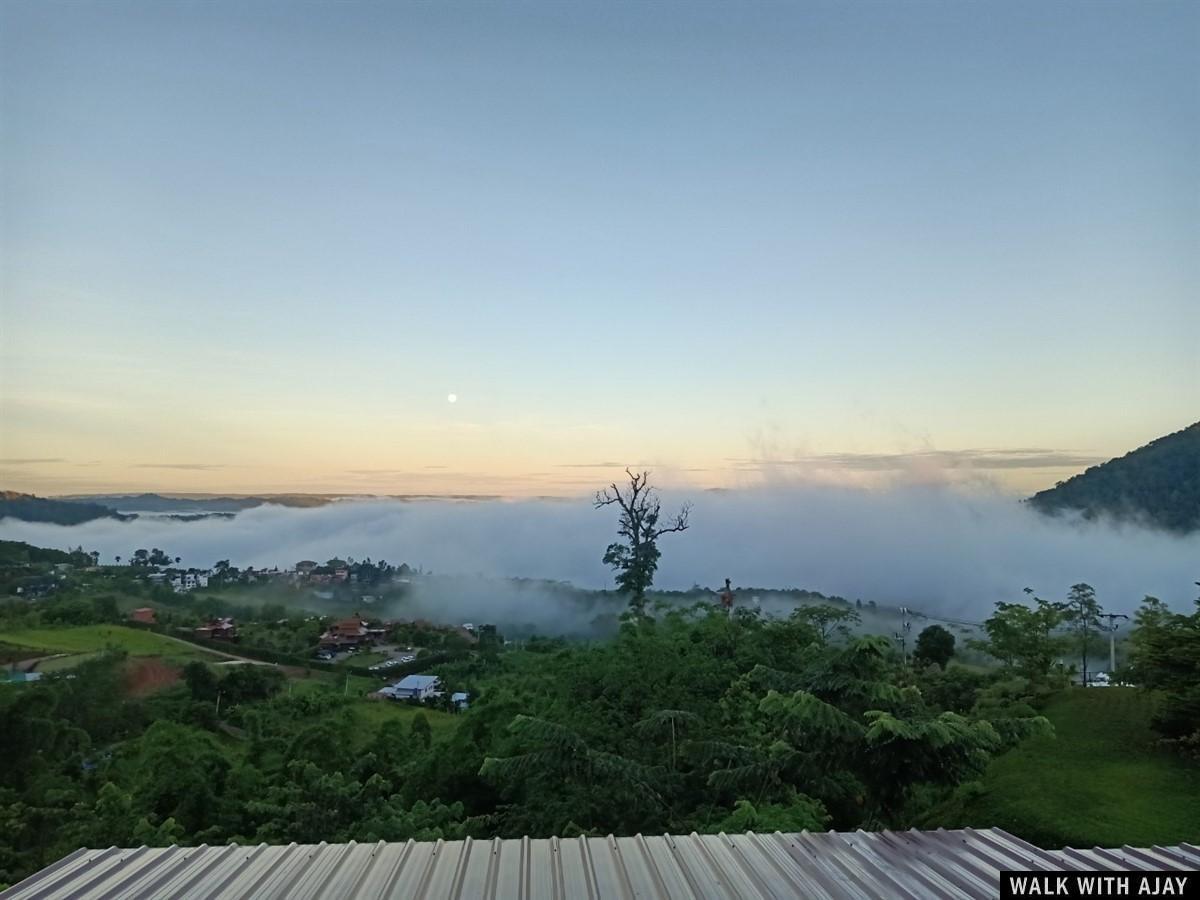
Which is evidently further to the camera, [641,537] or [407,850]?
[641,537]

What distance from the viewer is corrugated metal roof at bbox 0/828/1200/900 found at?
3.29 m

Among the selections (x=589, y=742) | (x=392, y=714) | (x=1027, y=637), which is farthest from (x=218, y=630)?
(x=1027, y=637)

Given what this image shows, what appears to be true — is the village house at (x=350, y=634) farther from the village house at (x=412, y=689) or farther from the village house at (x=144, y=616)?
the village house at (x=144, y=616)

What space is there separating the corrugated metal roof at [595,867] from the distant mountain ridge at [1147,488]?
96.5 feet

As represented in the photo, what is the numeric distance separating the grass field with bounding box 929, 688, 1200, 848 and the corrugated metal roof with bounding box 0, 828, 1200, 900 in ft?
16.6

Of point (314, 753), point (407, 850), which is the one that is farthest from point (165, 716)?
point (407, 850)

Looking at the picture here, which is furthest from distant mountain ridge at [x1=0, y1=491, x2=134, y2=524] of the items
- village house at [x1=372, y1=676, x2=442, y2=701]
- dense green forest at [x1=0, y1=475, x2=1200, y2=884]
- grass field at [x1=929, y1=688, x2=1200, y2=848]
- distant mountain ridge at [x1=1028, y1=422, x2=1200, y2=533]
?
distant mountain ridge at [x1=1028, y1=422, x2=1200, y2=533]

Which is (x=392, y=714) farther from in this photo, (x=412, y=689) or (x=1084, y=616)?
(x=1084, y=616)

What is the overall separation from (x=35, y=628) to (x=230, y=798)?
10.5 meters

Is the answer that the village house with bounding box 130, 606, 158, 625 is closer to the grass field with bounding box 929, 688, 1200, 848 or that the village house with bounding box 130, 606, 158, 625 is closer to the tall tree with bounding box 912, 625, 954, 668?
the grass field with bounding box 929, 688, 1200, 848

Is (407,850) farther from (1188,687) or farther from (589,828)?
(1188,687)

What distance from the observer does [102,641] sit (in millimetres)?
17734

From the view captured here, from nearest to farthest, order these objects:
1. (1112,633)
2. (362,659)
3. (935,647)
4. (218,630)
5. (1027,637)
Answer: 1. (1027,637)
2. (1112,633)
3. (935,647)
4. (218,630)
5. (362,659)

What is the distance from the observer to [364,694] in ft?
61.3
